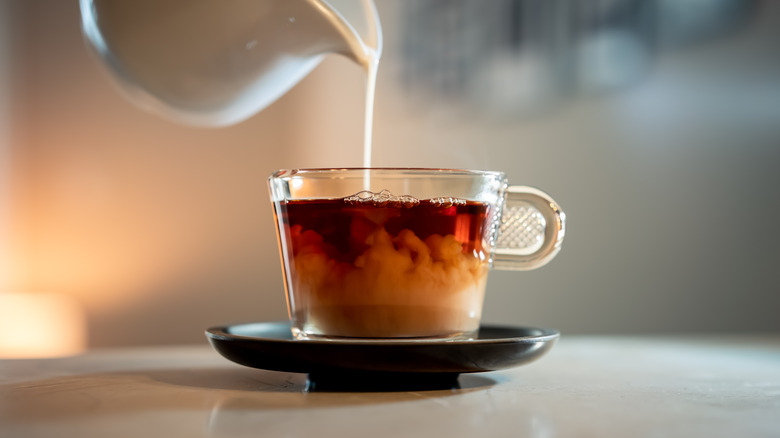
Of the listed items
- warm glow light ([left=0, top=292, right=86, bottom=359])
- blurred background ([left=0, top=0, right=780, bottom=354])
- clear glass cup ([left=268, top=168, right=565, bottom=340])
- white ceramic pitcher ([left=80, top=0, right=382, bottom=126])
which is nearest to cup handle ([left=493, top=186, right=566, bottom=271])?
clear glass cup ([left=268, top=168, right=565, bottom=340])

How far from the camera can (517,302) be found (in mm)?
1740

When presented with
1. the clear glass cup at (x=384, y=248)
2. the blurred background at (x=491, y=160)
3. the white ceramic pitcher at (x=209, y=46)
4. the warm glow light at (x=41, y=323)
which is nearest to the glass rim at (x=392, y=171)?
the clear glass cup at (x=384, y=248)

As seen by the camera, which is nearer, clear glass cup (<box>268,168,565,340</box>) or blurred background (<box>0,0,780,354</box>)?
clear glass cup (<box>268,168,565,340</box>)

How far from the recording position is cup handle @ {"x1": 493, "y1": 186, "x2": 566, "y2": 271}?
2.30 feet

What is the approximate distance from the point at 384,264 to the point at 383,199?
5 cm

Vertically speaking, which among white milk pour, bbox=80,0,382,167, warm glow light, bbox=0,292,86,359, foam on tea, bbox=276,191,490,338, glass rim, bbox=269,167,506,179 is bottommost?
warm glow light, bbox=0,292,86,359

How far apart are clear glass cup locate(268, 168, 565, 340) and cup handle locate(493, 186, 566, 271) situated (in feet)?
0.19

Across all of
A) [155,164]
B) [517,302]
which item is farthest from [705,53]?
[155,164]

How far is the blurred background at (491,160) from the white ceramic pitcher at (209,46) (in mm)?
962

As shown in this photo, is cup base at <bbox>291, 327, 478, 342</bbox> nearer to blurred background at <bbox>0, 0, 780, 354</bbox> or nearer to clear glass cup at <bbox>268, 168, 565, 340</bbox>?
clear glass cup at <bbox>268, 168, 565, 340</bbox>

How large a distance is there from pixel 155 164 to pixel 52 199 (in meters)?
0.22

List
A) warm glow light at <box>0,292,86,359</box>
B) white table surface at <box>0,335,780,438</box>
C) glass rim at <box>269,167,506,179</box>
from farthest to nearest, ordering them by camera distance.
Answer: warm glow light at <box>0,292,86,359</box>
glass rim at <box>269,167,506,179</box>
white table surface at <box>0,335,780,438</box>

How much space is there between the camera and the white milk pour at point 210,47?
672 millimetres

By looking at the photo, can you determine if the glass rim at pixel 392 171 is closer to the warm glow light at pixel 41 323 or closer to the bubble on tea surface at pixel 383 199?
the bubble on tea surface at pixel 383 199
